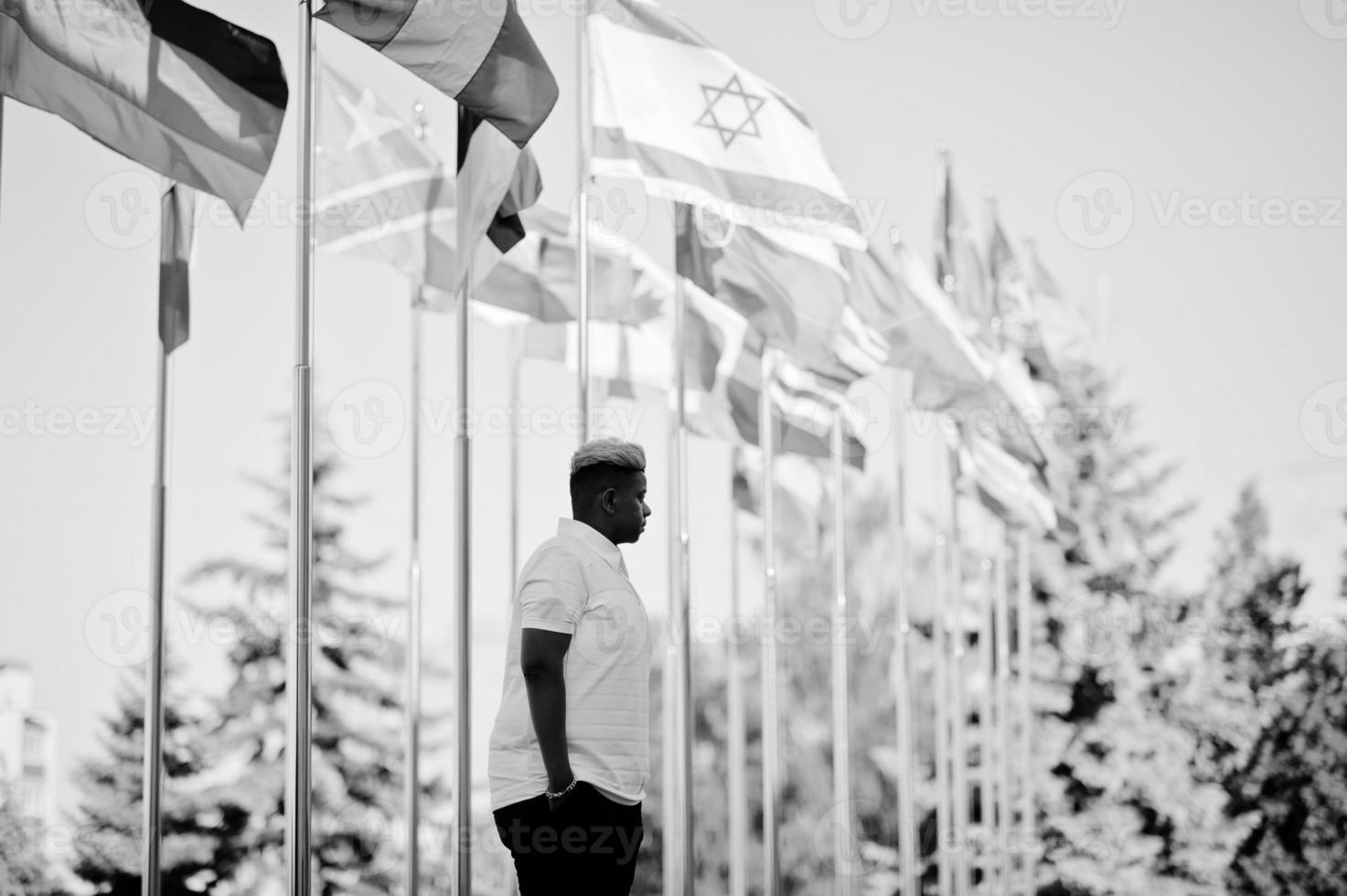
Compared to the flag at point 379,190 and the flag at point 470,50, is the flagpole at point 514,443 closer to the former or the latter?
the flag at point 379,190

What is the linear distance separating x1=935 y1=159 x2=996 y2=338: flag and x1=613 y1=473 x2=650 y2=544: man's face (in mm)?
15182

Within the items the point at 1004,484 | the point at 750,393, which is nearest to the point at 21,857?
the point at 750,393

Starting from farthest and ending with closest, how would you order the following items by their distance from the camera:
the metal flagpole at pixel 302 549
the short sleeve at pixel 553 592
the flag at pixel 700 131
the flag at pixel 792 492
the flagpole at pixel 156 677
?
the flag at pixel 792 492 → the flag at pixel 700 131 → the flagpole at pixel 156 677 → the metal flagpole at pixel 302 549 → the short sleeve at pixel 553 592

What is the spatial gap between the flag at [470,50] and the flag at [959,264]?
40.4 feet

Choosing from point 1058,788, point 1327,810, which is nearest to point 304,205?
point 1058,788

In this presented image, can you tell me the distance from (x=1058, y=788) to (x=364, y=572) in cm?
1410

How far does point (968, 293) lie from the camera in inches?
845

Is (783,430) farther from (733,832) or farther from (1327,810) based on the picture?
(1327,810)

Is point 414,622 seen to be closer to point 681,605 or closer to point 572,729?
point 681,605

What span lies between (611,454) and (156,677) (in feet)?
13.2

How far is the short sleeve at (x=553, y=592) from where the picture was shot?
5699 mm

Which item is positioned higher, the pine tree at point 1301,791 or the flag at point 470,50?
the flag at point 470,50

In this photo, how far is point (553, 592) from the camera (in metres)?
5.73

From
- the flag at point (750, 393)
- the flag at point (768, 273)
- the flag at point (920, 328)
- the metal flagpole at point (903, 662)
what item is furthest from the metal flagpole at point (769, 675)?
the metal flagpole at point (903, 662)
